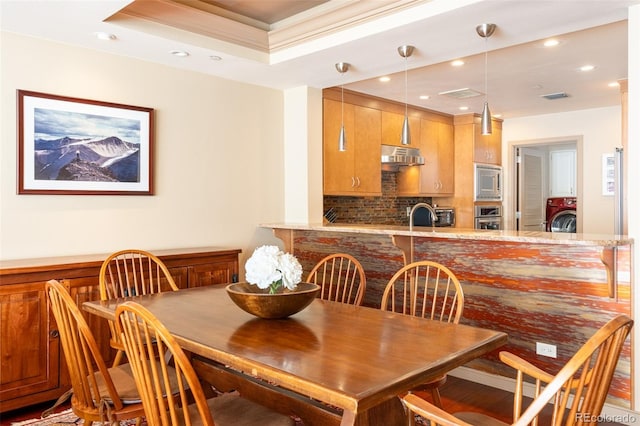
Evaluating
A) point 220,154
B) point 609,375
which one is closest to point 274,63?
point 220,154

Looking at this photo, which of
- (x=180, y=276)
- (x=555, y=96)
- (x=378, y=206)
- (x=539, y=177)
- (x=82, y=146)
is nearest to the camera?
(x=82, y=146)

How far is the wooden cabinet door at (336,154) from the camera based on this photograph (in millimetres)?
4910

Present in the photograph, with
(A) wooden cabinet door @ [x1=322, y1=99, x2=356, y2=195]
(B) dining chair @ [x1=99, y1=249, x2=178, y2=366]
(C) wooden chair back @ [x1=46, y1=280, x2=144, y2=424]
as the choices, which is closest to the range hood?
(A) wooden cabinet door @ [x1=322, y1=99, x2=356, y2=195]

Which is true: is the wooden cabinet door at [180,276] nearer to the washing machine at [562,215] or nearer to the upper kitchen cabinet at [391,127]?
the upper kitchen cabinet at [391,127]

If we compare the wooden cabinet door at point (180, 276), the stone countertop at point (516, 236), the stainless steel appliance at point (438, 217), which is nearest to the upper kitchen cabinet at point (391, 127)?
the stainless steel appliance at point (438, 217)

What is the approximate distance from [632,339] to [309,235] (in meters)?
2.57

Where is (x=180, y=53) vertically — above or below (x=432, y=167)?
above

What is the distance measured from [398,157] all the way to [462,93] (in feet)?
3.29

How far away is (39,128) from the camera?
3.26 meters

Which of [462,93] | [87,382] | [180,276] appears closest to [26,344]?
[180,276]

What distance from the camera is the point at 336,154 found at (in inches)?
198

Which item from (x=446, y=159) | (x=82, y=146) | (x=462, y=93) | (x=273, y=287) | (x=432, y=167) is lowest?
(x=273, y=287)

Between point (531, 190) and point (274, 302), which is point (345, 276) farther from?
point (531, 190)

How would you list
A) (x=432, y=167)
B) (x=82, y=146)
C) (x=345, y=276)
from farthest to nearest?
(x=432, y=167), (x=345, y=276), (x=82, y=146)
